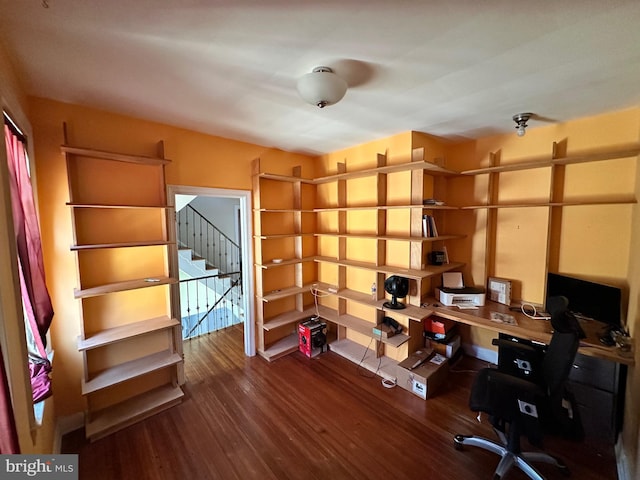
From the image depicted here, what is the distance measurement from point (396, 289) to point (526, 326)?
1.09m

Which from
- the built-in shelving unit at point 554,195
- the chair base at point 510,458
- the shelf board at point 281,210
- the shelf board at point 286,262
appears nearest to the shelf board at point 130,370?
the shelf board at point 286,262

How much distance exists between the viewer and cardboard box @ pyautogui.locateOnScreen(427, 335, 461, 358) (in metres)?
2.74

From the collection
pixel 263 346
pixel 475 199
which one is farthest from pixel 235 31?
pixel 263 346

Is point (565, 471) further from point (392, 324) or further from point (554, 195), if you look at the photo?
point (554, 195)

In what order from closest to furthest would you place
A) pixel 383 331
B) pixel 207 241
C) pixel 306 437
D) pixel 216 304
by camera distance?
1. pixel 306 437
2. pixel 383 331
3. pixel 216 304
4. pixel 207 241

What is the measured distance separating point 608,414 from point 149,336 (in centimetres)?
→ 384

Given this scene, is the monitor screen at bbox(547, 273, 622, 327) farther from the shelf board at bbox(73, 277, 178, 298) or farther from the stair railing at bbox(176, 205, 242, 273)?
the stair railing at bbox(176, 205, 242, 273)

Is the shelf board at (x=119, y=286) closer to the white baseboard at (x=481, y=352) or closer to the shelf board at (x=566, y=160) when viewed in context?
the shelf board at (x=566, y=160)

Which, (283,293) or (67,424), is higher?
(283,293)

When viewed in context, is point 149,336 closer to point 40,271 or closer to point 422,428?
point 40,271

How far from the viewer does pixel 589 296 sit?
83.8 inches

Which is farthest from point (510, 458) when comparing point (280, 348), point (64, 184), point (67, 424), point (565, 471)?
point (64, 184)

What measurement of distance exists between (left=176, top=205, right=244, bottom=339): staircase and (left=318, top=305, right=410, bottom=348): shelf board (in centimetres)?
178

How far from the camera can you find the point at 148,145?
2.33 metres
